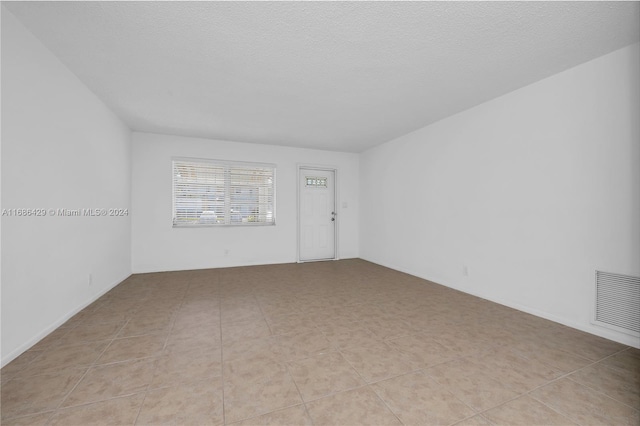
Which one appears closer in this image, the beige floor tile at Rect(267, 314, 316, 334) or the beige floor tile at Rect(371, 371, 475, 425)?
the beige floor tile at Rect(371, 371, 475, 425)

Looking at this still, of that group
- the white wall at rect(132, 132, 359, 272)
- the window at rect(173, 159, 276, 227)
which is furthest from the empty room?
the window at rect(173, 159, 276, 227)

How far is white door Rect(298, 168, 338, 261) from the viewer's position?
601 centimetres

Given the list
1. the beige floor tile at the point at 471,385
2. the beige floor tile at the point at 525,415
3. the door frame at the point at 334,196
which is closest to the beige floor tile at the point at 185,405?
the beige floor tile at the point at 471,385

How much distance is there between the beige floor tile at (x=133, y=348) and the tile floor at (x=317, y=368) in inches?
0.6

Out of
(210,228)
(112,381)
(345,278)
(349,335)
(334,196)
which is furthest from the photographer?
(334,196)

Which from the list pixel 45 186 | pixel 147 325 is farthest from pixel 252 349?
pixel 45 186

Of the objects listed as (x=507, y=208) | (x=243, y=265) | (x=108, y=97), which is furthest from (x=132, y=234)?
(x=507, y=208)

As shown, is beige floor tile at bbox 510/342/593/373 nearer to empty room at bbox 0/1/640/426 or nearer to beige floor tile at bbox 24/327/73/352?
empty room at bbox 0/1/640/426

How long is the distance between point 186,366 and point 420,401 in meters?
1.61

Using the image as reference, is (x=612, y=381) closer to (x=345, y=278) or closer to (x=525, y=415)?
(x=525, y=415)

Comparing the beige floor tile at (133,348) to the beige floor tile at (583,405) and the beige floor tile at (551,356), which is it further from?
the beige floor tile at (551,356)

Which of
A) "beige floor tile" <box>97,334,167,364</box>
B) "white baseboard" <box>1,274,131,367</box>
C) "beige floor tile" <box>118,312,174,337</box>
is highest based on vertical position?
"white baseboard" <box>1,274,131,367</box>

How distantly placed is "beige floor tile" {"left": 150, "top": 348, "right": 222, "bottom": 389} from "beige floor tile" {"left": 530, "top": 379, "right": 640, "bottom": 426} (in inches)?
83.4

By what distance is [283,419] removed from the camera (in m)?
1.44
